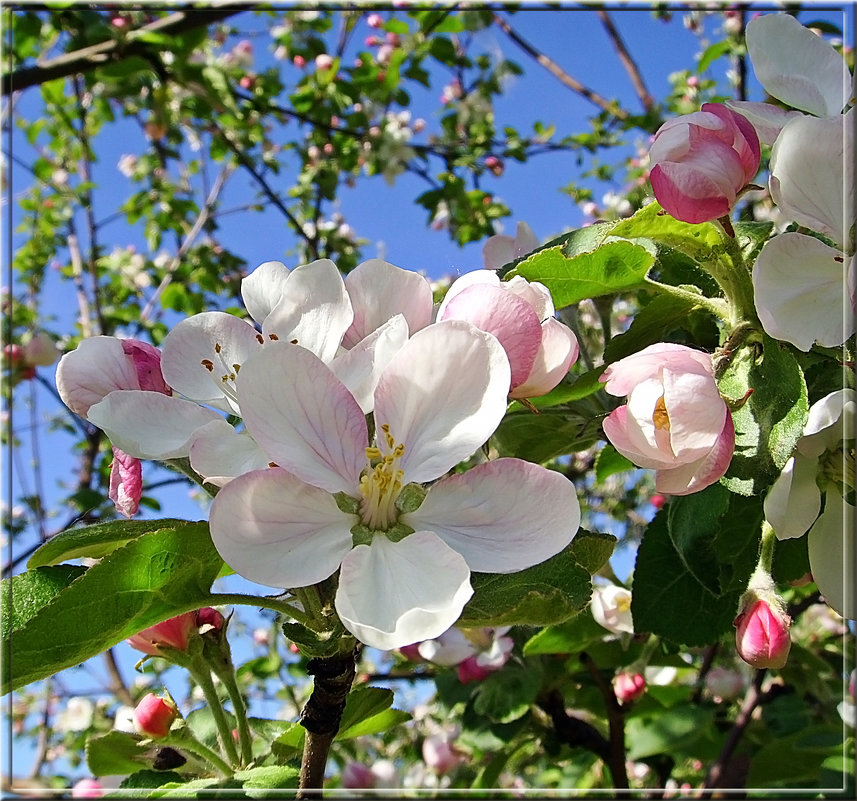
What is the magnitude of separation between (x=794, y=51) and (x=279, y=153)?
11.4ft

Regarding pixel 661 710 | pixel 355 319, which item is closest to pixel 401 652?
pixel 661 710

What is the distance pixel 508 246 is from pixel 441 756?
1390mm

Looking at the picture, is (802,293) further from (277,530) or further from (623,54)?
(623,54)

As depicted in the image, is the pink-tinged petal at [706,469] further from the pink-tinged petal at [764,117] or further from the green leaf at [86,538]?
the green leaf at [86,538]

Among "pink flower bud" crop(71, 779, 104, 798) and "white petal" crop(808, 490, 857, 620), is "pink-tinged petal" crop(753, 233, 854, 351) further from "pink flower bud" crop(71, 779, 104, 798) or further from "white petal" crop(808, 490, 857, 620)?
"pink flower bud" crop(71, 779, 104, 798)

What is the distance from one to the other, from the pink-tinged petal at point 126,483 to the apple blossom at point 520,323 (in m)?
0.27

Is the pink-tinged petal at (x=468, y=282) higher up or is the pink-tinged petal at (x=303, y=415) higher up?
the pink-tinged petal at (x=468, y=282)

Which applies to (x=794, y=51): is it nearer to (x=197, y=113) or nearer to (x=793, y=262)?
(x=793, y=262)

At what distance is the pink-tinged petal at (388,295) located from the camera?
2.05 ft

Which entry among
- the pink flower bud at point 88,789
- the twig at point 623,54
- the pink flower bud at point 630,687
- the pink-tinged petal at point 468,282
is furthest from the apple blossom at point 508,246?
the twig at point 623,54

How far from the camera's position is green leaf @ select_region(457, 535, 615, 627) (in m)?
0.54

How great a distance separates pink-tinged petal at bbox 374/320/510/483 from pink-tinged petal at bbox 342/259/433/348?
0.09 metres

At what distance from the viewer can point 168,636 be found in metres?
0.75

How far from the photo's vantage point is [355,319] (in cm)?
65
